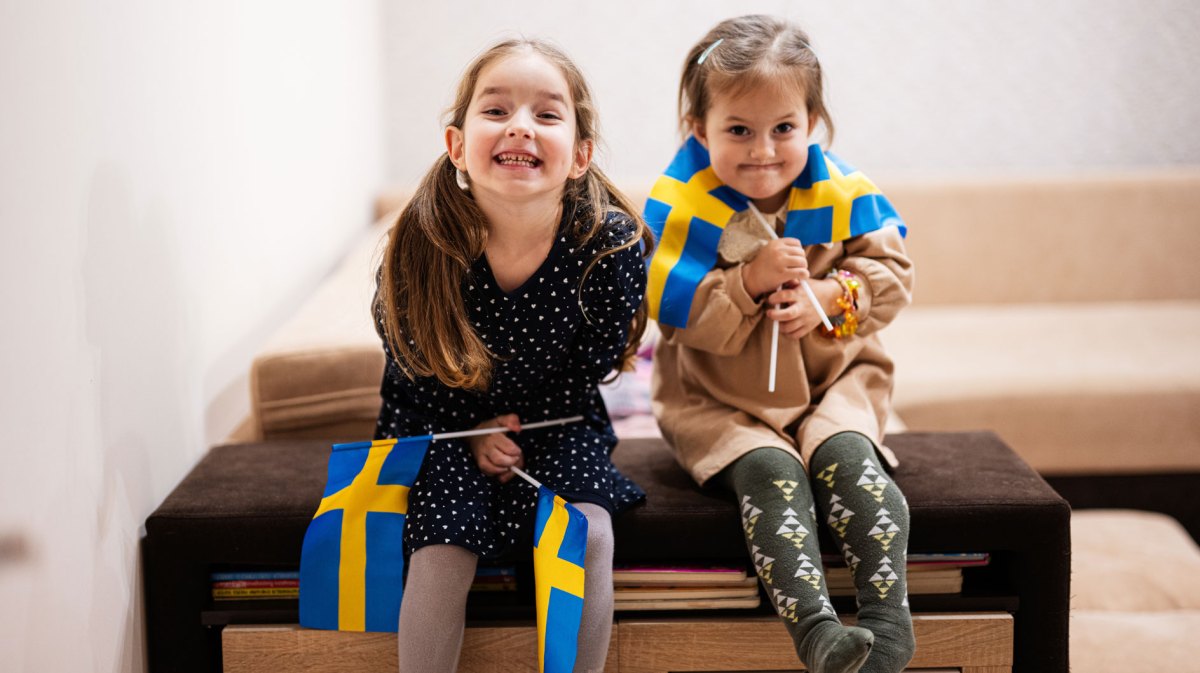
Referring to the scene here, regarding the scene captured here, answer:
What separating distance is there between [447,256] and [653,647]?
0.57 m

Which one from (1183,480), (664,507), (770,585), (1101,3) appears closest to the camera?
(770,585)

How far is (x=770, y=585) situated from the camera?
53.2 inches

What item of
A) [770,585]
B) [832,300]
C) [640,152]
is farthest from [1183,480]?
[640,152]

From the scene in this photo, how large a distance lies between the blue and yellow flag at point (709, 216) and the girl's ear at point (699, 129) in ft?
0.05

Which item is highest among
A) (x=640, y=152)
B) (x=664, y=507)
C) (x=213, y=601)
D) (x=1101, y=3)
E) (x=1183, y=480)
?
(x=1101, y=3)

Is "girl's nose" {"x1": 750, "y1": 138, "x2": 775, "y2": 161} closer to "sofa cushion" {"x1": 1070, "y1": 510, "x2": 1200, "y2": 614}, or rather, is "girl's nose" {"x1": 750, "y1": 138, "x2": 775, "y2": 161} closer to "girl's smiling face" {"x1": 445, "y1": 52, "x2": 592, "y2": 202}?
"girl's smiling face" {"x1": 445, "y1": 52, "x2": 592, "y2": 202}

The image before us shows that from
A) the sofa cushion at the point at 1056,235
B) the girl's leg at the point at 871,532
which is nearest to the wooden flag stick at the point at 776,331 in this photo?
the girl's leg at the point at 871,532

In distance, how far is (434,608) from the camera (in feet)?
4.37

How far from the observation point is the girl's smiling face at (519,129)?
136cm

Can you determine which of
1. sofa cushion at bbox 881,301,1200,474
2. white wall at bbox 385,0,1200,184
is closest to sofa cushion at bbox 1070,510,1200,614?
sofa cushion at bbox 881,301,1200,474

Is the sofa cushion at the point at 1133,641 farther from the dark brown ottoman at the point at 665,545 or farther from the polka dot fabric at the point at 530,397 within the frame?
the polka dot fabric at the point at 530,397

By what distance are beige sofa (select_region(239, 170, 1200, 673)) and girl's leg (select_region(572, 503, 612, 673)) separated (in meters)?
0.50

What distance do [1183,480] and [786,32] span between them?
1.39m

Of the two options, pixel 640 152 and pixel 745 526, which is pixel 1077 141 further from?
pixel 745 526
